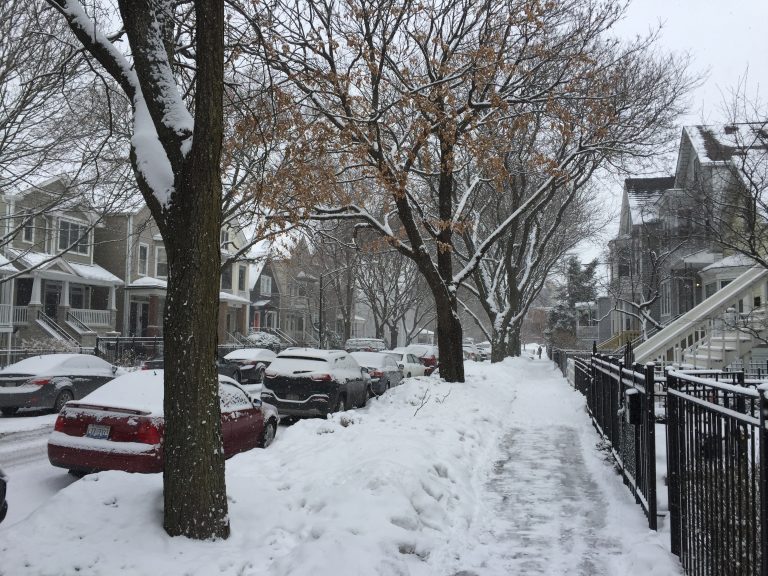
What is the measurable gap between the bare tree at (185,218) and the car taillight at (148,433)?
266cm

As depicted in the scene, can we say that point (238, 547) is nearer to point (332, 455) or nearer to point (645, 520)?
point (332, 455)

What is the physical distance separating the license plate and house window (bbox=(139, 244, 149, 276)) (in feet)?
114

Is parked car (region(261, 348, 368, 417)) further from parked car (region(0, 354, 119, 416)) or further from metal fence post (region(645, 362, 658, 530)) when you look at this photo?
metal fence post (region(645, 362, 658, 530))

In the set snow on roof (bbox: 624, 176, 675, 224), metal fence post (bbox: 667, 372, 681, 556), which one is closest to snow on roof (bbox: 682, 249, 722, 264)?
snow on roof (bbox: 624, 176, 675, 224)

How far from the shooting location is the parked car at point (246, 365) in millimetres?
24000

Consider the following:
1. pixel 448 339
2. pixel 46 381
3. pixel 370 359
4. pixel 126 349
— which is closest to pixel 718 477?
pixel 448 339

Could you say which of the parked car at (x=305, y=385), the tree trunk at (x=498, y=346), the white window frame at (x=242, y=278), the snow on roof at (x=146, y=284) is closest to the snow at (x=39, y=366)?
the parked car at (x=305, y=385)

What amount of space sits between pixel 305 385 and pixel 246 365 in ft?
38.0

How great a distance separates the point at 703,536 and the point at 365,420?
7.14 metres

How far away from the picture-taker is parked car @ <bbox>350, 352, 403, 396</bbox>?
61.4 feet

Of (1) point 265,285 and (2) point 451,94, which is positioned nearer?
(2) point 451,94

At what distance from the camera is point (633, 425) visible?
6992mm

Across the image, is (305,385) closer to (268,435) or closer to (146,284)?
(268,435)

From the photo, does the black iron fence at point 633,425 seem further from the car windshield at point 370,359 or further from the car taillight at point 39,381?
the car taillight at point 39,381
